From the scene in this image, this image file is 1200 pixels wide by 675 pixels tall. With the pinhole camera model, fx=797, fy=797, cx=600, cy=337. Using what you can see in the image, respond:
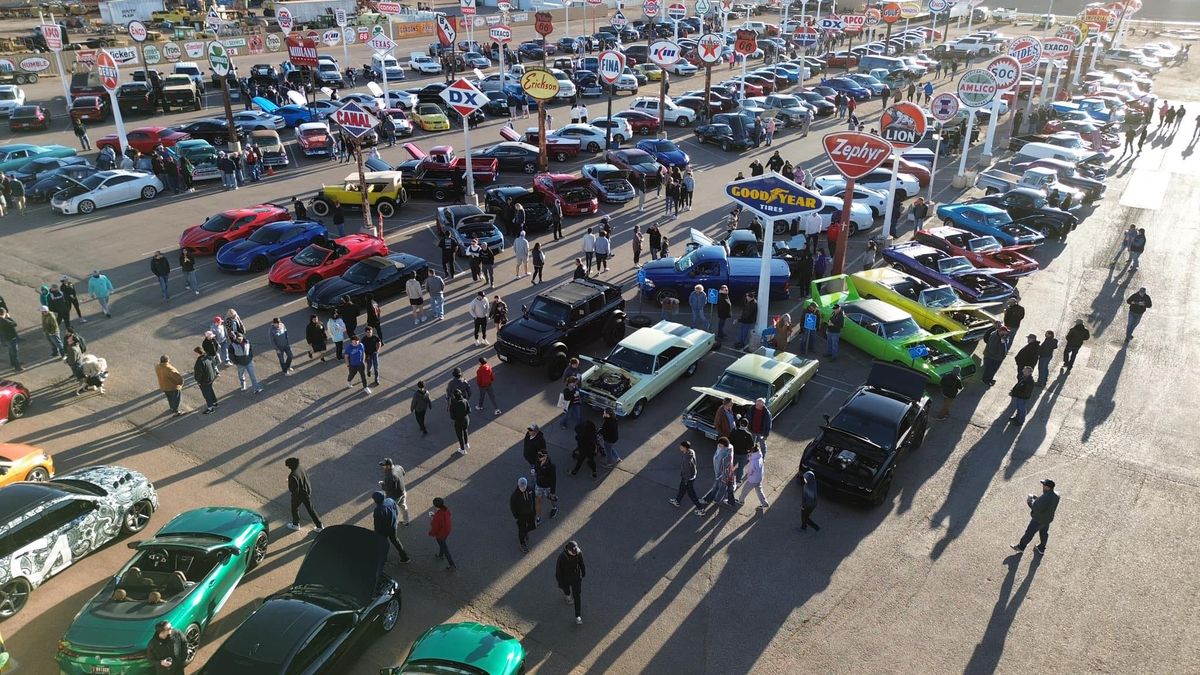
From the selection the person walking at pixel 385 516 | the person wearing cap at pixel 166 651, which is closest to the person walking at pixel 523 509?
the person walking at pixel 385 516

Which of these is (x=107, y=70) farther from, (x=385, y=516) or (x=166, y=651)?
(x=166, y=651)

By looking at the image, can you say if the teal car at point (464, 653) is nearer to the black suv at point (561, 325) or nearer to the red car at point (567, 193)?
the black suv at point (561, 325)

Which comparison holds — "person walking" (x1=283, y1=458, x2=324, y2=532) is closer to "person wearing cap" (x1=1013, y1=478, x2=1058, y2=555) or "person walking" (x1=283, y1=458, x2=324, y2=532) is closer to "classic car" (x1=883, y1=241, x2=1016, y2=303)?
"person wearing cap" (x1=1013, y1=478, x2=1058, y2=555)

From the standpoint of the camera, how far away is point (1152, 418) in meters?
16.9

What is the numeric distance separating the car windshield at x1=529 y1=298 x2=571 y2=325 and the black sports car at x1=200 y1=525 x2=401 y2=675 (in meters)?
8.39

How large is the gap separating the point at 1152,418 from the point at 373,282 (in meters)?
18.6

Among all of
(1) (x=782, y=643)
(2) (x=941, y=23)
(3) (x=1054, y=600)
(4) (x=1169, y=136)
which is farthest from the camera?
(2) (x=941, y=23)

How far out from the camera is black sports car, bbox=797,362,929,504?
45.1 feet

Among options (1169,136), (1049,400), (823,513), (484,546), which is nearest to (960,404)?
(1049,400)

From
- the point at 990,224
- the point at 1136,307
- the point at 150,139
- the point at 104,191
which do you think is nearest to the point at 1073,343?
the point at 1136,307

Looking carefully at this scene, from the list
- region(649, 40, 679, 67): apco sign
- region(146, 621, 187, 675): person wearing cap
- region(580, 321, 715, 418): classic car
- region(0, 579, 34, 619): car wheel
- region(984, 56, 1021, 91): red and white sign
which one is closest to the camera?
region(146, 621, 187, 675): person wearing cap

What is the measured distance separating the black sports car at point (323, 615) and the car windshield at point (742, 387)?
7.76 meters

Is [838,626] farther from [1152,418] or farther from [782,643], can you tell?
[1152,418]

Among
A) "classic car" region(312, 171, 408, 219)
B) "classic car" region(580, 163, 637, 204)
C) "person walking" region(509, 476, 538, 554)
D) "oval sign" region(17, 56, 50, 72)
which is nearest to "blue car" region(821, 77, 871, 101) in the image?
"classic car" region(580, 163, 637, 204)
